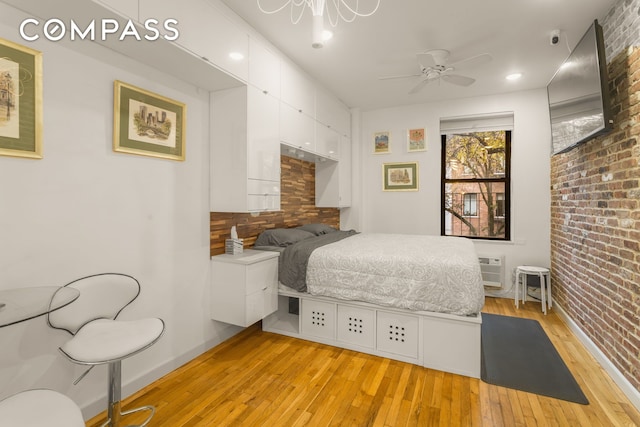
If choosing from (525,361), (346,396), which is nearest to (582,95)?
(525,361)

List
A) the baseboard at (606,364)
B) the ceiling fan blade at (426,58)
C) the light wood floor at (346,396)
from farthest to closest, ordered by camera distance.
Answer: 1. the ceiling fan blade at (426,58)
2. the baseboard at (606,364)
3. the light wood floor at (346,396)

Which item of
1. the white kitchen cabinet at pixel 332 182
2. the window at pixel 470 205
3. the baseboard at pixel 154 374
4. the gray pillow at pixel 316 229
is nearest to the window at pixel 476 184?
the window at pixel 470 205

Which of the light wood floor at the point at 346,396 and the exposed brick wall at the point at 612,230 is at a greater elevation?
the exposed brick wall at the point at 612,230

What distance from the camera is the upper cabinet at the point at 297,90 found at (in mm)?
3145

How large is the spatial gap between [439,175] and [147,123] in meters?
3.81

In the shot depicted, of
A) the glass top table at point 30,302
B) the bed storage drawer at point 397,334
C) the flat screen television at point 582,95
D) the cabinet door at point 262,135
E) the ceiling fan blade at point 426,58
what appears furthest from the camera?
the ceiling fan blade at point 426,58

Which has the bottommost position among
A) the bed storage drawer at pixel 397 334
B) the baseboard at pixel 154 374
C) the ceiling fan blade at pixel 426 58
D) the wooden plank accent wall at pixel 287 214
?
the baseboard at pixel 154 374

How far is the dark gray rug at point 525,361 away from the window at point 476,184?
1.61 m

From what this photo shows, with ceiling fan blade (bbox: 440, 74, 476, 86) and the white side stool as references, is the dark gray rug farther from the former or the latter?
Result: ceiling fan blade (bbox: 440, 74, 476, 86)

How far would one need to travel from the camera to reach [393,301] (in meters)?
2.51

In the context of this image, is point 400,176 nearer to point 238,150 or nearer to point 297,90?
point 297,90

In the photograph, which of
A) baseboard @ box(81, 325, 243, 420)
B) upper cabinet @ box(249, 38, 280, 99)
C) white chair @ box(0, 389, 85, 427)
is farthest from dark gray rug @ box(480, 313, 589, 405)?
upper cabinet @ box(249, 38, 280, 99)

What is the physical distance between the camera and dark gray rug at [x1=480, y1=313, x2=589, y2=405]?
2.17m

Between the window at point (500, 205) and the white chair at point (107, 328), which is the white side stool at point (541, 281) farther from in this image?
the white chair at point (107, 328)
